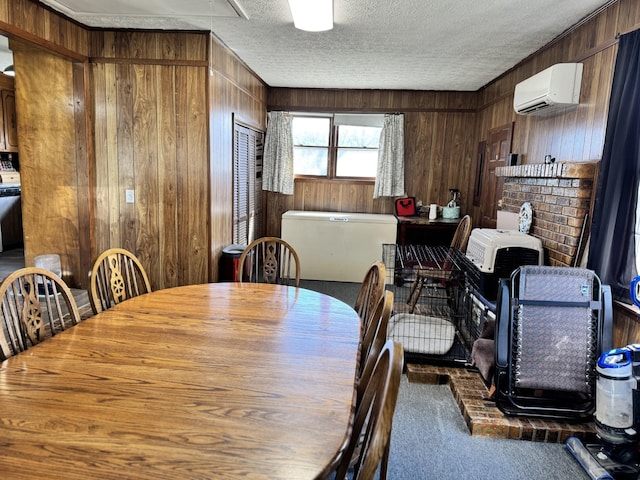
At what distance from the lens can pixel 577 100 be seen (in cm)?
279

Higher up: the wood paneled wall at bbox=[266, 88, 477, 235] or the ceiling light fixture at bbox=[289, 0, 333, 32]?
the ceiling light fixture at bbox=[289, 0, 333, 32]

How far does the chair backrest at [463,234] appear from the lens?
4.07 meters

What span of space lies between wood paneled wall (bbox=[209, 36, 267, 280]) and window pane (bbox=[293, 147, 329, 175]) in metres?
1.33

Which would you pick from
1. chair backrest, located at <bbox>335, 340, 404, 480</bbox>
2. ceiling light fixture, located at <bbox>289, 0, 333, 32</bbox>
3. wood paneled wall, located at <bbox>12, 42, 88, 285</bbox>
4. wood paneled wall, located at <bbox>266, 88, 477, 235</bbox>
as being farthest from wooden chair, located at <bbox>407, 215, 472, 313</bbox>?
wood paneled wall, located at <bbox>12, 42, 88, 285</bbox>

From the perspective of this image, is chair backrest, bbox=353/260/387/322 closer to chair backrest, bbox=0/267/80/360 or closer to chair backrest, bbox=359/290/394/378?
chair backrest, bbox=359/290/394/378

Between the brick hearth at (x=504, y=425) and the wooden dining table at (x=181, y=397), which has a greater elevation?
the wooden dining table at (x=181, y=397)

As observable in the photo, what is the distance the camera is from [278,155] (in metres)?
5.68

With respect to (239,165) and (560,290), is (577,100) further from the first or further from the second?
(239,165)

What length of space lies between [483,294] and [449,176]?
3.05m

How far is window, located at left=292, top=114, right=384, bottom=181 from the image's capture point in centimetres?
577

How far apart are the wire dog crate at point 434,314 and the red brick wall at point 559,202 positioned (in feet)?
2.34

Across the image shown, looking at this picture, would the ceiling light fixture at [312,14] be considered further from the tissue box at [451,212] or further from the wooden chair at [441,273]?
the tissue box at [451,212]

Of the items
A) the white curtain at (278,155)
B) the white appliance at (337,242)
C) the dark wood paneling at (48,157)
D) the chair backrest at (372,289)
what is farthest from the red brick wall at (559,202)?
the dark wood paneling at (48,157)

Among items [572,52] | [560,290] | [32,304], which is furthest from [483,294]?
[32,304]
